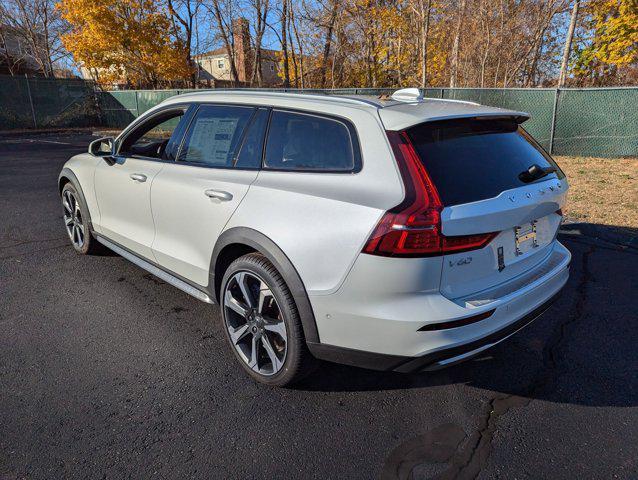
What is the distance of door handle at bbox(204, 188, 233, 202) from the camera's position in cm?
282

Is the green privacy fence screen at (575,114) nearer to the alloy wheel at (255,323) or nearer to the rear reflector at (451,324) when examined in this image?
the alloy wheel at (255,323)

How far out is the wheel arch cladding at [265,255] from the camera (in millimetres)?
2367

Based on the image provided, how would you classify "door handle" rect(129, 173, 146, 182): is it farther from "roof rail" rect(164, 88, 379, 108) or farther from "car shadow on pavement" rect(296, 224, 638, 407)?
"car shadow on pavement" rect(296, 224, 638, 407)

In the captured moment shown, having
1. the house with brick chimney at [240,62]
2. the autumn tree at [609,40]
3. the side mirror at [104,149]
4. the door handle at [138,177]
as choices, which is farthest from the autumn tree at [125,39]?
the door handle at [138,177]

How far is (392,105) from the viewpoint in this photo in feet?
8.32

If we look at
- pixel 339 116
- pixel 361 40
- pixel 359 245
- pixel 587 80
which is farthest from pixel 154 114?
pixel 361 40

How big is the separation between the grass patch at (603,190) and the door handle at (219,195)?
3.28 meters

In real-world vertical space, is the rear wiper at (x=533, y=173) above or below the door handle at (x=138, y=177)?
above

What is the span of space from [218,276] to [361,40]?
95.2 feet

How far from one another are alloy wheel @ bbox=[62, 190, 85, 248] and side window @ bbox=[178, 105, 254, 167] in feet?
6.87

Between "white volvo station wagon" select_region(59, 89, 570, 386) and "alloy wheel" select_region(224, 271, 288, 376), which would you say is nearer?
"white volvo station wagon" select_region(59, 89, 570, 386)

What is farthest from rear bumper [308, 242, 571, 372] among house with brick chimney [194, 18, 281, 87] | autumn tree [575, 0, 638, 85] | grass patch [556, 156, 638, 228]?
house with brick chimney [194, 18, 281, 87]

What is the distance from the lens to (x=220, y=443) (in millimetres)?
2303

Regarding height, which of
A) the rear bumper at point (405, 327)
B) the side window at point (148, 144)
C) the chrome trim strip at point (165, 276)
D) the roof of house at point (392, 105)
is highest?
the roof of house at point (392, 105)
